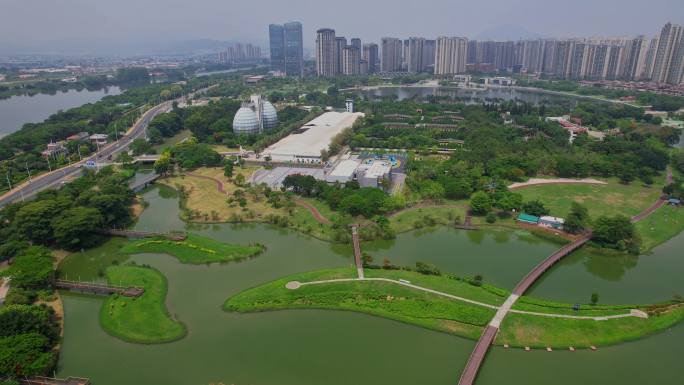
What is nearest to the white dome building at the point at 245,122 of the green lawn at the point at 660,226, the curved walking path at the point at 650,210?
the curved walking path at the point at 650,210

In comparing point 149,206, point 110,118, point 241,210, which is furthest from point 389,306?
point 110,118

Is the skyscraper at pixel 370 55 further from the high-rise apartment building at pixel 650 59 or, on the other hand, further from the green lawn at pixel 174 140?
the green lawn at pixel 174 140

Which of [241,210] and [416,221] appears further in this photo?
[241,210]

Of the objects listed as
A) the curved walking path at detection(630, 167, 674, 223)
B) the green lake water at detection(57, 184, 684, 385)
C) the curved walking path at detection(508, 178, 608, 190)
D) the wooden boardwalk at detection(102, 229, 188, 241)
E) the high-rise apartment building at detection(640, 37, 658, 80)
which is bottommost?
the green lake water at detection(57, 184, 684, 385)

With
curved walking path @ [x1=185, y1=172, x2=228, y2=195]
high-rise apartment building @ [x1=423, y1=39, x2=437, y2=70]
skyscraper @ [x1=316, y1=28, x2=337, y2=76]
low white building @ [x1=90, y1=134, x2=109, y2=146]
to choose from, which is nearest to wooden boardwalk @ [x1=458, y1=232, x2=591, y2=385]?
curved walking path @ [x1=185, y1=172, x2=228, y2=195]

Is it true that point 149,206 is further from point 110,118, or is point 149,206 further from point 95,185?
point 110,118

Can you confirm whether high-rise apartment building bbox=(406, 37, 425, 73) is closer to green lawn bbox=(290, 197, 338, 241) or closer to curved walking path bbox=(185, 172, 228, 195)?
curved walking path bbox=(185, 172, 228, 195)

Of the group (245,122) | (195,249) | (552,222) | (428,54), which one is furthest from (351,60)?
(195,249)
